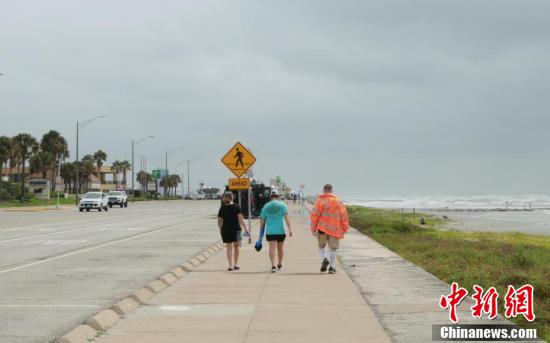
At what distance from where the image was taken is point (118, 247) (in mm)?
24625

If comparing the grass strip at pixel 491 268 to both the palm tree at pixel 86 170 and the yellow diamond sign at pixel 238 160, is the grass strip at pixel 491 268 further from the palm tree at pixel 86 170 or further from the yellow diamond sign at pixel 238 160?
the palm tree at pixel 86 170

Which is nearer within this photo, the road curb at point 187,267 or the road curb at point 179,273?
the road curb at point 179,273

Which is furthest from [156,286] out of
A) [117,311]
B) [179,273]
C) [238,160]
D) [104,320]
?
[238,160]

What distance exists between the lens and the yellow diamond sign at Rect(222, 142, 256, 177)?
25781 mm

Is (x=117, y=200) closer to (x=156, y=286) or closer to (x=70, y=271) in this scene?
(x=70, y=271)

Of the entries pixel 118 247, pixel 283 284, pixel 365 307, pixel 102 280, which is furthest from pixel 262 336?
pixel 118 247

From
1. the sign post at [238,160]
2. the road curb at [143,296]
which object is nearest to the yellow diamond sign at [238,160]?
the sign post at [238,160]

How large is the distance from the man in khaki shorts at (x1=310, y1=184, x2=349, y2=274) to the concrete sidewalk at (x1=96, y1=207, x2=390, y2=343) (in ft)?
1.87

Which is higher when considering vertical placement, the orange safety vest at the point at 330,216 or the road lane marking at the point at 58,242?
the orange safety vest at the point at 330,216

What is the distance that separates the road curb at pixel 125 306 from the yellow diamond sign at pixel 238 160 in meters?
14.1

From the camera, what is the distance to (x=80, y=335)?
9.02m

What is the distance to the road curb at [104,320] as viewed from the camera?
970 cm

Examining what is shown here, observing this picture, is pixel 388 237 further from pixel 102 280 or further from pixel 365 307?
pixel 365 307

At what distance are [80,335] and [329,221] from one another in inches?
308
